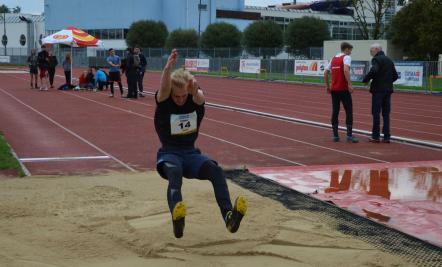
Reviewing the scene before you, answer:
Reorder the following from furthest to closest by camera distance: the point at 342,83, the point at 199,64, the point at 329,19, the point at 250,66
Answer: the point at 329,19 < the point at 199,64 < the point at 250,66 < the point at 342,83

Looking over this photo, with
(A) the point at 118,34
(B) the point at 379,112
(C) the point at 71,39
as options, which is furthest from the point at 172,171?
(A) the point at 118,34

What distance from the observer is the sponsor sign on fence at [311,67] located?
3594cm

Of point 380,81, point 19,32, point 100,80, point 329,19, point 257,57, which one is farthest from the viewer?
point 19,32

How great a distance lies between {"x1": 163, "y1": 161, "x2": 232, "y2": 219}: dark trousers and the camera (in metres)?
5.11

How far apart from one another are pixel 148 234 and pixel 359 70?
30.4 meters

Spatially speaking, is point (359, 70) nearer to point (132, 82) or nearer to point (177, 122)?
point (132, 82)

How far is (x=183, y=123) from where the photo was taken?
5.34m

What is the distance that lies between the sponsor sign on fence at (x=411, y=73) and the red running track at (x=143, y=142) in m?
15.2

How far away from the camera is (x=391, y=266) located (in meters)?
4.70

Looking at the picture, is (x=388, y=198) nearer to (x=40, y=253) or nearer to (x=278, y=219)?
(x=278, y=219)

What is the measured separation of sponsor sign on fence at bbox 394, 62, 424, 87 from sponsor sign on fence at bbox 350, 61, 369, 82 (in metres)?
3.08

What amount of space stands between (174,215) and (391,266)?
1.72 m

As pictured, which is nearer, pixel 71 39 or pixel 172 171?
pixel 172 171

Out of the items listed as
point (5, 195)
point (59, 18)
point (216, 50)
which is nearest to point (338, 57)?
point (5, 195)
